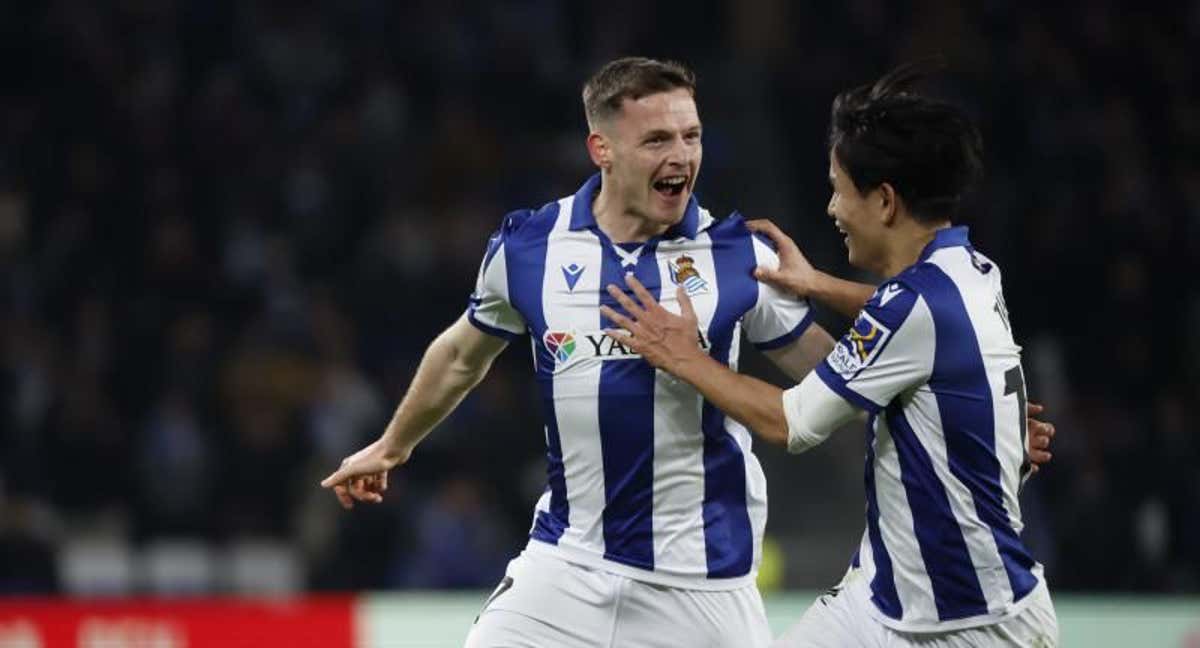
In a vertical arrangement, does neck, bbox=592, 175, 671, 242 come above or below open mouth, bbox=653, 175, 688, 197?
below

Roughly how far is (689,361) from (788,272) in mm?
426

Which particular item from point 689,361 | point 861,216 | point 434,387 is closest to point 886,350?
point 861,216

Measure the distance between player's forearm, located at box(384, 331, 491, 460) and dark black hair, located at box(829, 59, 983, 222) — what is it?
112cm

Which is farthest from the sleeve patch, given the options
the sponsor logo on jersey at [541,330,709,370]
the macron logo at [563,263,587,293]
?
the macron logo at [563,263,587,293]

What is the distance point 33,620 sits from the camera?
23.5ft

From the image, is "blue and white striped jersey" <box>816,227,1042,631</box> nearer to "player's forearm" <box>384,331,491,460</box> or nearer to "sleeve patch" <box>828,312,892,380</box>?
"sleeve patch" <box>828,312,892,380</box>

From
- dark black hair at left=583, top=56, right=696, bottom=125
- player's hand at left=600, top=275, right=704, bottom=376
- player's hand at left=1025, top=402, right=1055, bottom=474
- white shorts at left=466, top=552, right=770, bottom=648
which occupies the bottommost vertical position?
white shorts at left=466, top=552, right=770, bottom=648

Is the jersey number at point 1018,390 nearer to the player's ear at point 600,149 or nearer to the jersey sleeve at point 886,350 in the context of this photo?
the jersey sleeve at point 886,350

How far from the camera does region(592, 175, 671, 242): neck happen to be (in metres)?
4.38

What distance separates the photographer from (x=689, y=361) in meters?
4.04

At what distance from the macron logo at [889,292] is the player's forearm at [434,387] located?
3.67ft

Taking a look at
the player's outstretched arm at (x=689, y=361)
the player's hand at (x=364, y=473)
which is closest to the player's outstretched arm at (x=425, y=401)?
the player's hand at (x=364, y=473)

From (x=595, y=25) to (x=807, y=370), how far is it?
297 inches

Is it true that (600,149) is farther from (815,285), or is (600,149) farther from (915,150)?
(915,150)
